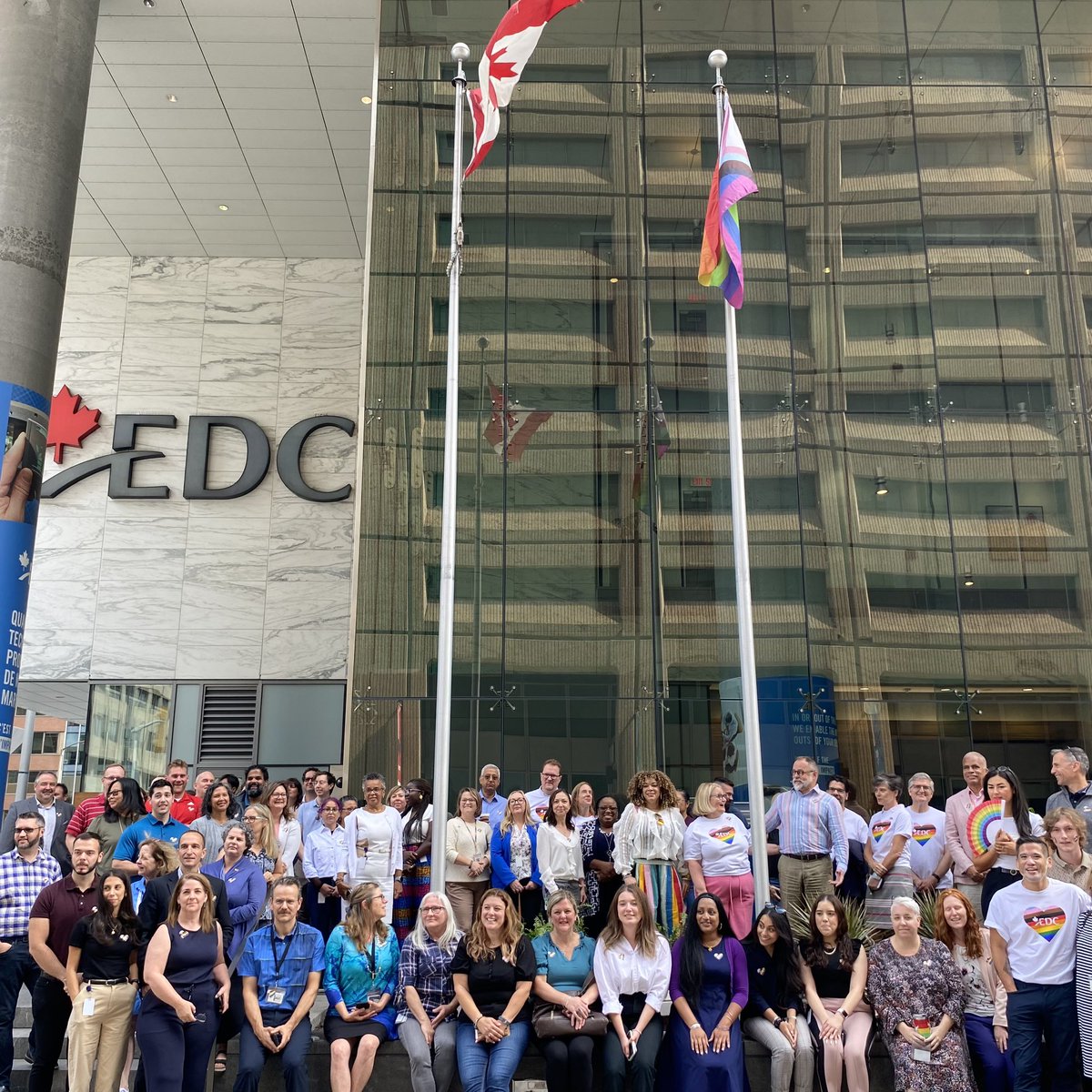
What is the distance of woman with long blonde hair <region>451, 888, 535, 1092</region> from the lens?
7520mm

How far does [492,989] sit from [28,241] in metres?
10.8

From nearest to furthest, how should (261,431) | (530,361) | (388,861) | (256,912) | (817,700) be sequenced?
(256,912), (388,861), (817,700), (530,361), (261,431)

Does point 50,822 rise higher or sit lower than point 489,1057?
higher

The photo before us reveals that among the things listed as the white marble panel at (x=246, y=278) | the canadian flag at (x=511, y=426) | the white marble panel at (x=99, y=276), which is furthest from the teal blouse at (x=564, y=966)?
the white marble panel at (x=99, y=276)

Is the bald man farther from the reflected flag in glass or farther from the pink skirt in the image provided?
the reflected flag in glass

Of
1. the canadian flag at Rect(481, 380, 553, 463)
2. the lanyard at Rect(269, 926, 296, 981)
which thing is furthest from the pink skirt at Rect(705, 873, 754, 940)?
the canadian flag at Rect(481, 380, 553, 463)

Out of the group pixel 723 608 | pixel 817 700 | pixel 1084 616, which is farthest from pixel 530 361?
pixel 1084 616

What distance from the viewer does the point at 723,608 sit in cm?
1611

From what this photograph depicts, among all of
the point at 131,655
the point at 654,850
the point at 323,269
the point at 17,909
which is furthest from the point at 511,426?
the point at 17,909

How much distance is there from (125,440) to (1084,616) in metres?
18.1

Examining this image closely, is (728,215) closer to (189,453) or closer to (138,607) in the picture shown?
(189,453)

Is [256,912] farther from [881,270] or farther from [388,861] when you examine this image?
[881,270]

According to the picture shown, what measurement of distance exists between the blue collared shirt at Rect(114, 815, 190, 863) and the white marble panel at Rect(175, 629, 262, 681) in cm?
1245

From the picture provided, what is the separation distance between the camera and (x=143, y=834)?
948cm
